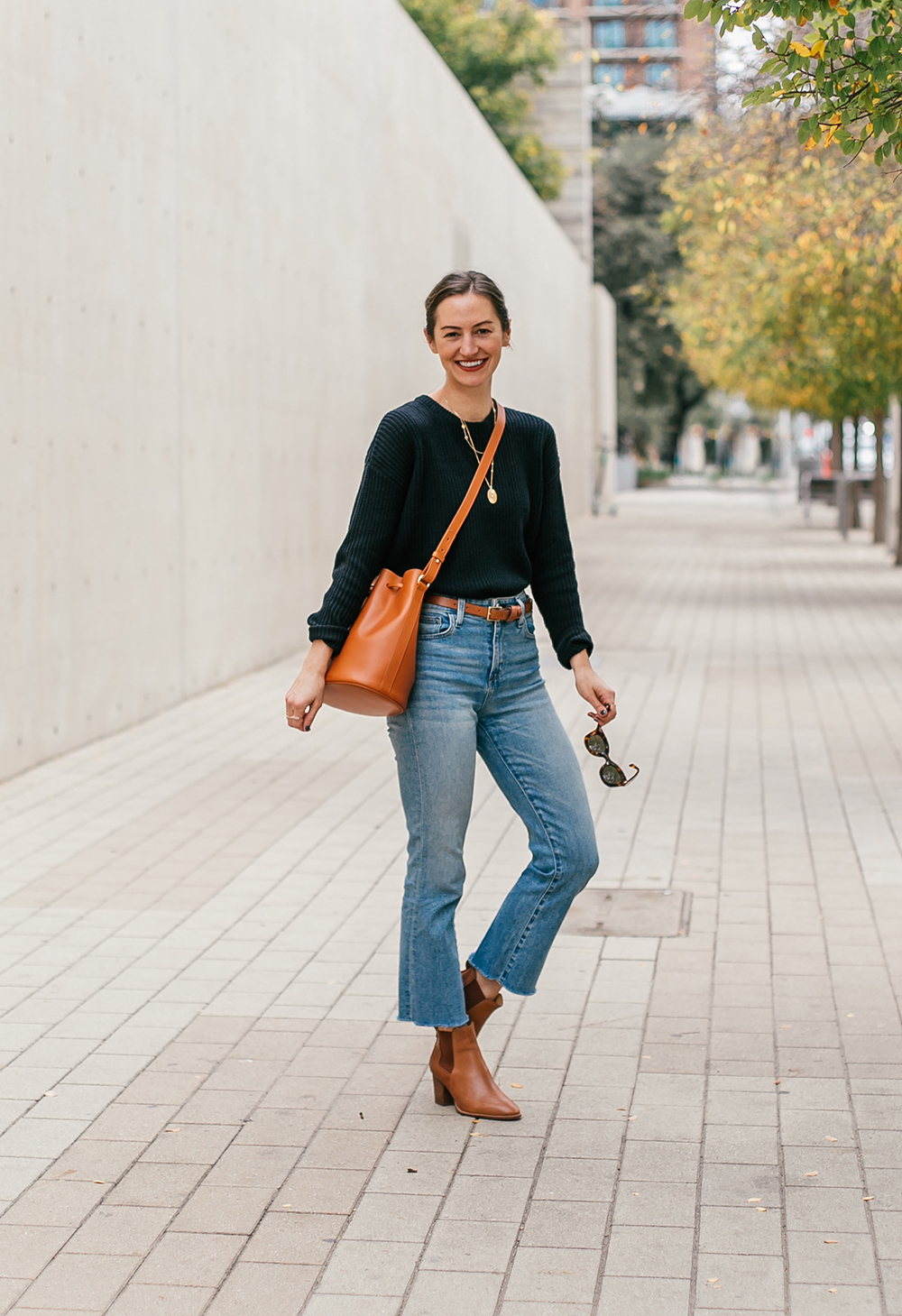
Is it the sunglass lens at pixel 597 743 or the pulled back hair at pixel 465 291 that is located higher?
the pulled back hair at pixel 465 291

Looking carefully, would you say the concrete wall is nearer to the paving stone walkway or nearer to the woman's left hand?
the paving stone walkway

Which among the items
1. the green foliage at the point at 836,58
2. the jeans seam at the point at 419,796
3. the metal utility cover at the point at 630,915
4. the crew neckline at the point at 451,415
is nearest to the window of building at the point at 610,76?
the metal utility cover at the point at 630,915

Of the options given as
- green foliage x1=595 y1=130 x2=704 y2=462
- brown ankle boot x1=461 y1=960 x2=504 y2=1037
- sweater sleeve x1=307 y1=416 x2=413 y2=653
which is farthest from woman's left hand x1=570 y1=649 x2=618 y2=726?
green foliage x1=595 y1=130 x2=704 y2=462

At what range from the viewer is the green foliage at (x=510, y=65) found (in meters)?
39.3

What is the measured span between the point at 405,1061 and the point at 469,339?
1897mm

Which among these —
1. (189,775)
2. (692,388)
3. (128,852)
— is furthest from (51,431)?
(692,388)

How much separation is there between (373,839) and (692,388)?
57.8 m

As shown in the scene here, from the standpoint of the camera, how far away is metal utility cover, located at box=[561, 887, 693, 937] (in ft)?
19.2

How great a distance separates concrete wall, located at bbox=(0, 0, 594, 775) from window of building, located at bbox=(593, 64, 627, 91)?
2.25 metres

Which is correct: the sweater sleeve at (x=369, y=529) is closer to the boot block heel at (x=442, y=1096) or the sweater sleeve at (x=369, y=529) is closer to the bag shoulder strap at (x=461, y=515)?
the bag shoulder strap at (x=461, y=515)

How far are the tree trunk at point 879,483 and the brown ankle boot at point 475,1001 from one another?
2186 cm

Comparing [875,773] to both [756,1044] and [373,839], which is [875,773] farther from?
[756,1044]

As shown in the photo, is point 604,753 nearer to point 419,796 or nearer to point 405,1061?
point 419,796

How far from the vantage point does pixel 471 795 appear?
406cm
